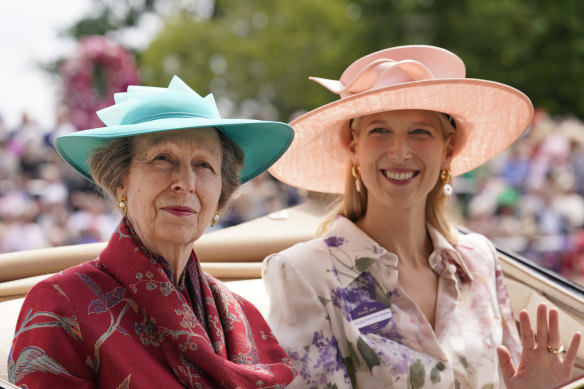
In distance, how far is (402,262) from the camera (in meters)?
2.65

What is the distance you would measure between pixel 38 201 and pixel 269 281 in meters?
5.20

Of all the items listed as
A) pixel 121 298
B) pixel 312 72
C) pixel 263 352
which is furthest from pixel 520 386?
pixel 312 72

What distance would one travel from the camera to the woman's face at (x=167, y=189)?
197 cm

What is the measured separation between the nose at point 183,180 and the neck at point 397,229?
863 mm

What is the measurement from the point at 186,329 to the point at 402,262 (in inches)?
38.8

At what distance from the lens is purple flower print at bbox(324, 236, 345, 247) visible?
8.45ft

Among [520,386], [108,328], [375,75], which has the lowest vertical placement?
[520,386]

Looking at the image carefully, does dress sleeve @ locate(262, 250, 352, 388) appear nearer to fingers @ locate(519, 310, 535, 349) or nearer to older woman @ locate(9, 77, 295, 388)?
older woman @ locate(9, 77, 295, 388)

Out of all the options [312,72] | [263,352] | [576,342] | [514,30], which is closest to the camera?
[263,352]

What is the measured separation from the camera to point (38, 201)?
7.15m

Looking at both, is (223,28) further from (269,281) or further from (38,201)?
(269,281)

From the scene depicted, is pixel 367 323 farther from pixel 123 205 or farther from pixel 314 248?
pixel 123 205

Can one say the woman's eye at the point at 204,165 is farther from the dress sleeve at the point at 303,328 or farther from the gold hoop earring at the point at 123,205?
the dress sleeve at the point at 303,328

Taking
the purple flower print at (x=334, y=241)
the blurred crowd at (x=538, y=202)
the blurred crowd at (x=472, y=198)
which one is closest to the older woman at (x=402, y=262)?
the purple flower print at (x=334, y=241)
